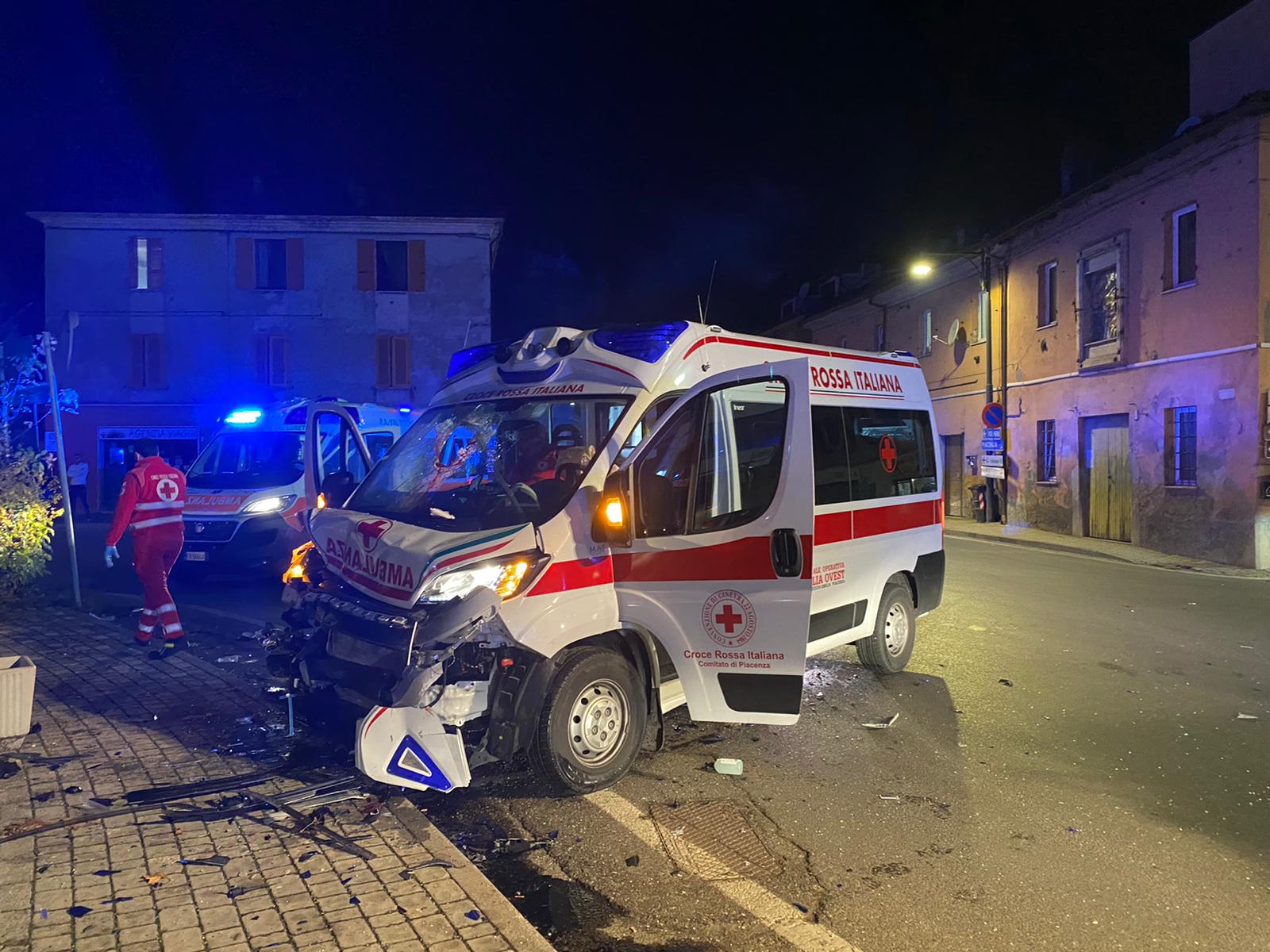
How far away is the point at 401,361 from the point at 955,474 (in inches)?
749

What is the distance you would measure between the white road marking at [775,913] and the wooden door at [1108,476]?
639 inches

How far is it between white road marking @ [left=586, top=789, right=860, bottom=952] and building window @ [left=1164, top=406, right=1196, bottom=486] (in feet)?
49.4

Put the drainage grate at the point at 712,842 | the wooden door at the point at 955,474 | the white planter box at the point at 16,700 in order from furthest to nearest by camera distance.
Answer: the wooden door at the point at 955,474, the white planter box at the point at 16,700, the drainage grate at the point at 712,842

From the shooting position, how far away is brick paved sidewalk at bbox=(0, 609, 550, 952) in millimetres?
3174

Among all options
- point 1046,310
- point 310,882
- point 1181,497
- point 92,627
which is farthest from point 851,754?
point 1046,310

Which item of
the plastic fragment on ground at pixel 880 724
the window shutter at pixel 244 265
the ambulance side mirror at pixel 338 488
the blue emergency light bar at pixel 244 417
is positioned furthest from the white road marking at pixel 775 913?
the window shutter at pixel 244 265

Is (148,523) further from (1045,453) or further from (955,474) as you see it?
(955,474)

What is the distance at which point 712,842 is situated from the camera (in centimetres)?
416

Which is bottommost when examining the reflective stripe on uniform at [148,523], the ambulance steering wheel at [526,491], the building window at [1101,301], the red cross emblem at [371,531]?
the reflective stripe on uniform at [148,523]

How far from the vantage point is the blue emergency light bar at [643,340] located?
17.0 feet

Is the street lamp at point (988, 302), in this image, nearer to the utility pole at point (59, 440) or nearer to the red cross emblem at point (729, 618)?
the utility pole at point (59, 440)

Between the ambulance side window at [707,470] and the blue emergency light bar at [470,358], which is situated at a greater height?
the blue emergency light bar at [470,358]

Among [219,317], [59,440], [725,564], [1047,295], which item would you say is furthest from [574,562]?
[219,317]

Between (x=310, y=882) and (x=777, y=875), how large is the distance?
76.0 inches
